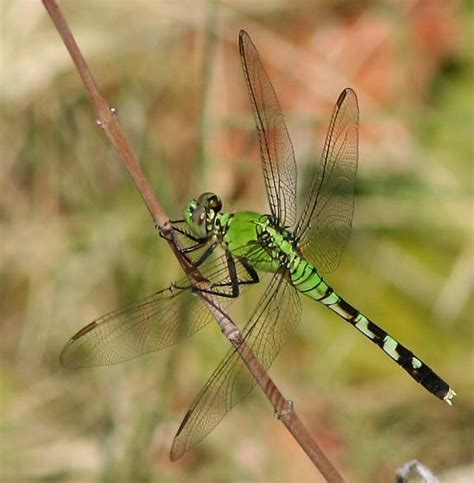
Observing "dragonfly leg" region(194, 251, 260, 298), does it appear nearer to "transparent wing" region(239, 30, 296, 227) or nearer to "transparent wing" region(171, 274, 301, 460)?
"transparent wing" region(171, 274, 301, 460)

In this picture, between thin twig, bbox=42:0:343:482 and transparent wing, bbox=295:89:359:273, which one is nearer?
thin twig, bbox=42:0:343:482

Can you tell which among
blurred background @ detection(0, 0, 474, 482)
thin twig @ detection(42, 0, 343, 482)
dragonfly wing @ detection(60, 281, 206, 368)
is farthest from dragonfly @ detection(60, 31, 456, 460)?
blurred background @ detection(0, 0, 474, 482)

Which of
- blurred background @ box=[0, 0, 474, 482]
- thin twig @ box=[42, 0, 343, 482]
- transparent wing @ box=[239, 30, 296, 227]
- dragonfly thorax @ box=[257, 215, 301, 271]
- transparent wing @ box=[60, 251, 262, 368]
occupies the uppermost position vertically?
blurred background @ box=[0, 0, 474, 482]

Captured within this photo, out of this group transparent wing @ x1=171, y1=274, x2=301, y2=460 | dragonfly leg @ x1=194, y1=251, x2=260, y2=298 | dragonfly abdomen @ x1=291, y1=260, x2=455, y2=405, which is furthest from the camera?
dragonfly abdomen @ x1=291, y1=260, x2=455, y2=405

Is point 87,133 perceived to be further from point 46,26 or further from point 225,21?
point 225,21

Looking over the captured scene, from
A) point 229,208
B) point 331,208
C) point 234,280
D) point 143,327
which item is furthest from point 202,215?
point 229,208

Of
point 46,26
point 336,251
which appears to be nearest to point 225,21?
point 46,26
